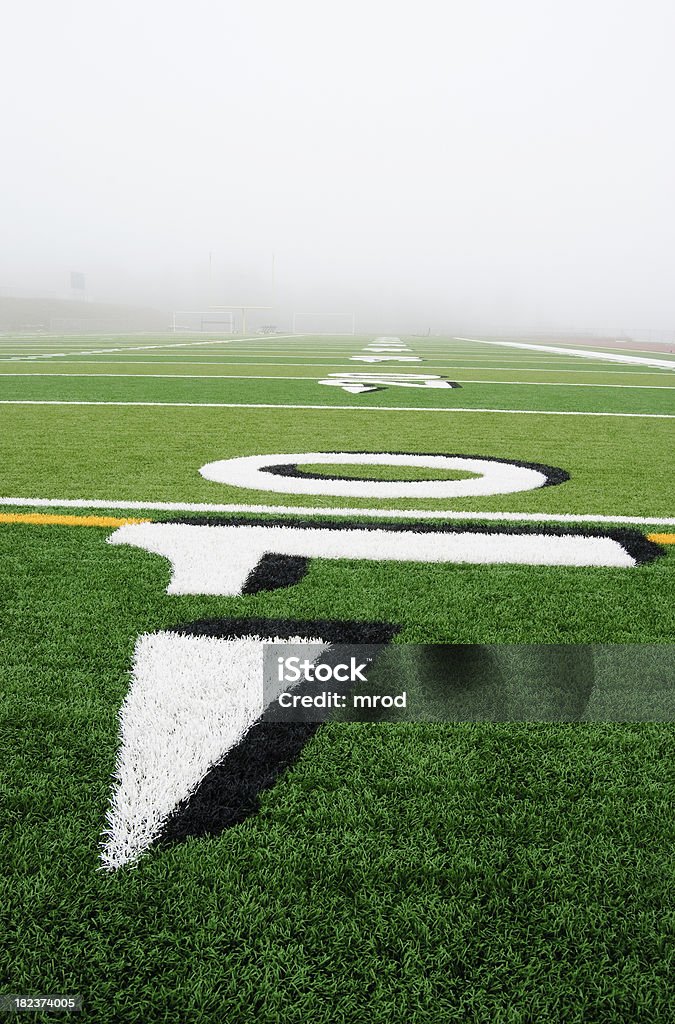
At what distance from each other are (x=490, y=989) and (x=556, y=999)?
8cm

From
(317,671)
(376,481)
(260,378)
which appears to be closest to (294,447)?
(376,481)

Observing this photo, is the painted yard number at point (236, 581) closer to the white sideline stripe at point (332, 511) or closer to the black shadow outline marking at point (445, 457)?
the black shadow outline marking at point (445, 457)

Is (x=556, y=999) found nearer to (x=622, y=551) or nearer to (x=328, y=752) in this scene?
(x=328, y=752)

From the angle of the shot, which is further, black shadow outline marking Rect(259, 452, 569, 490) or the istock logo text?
black shadow outline marking Rect(259, 452, 569, 490)

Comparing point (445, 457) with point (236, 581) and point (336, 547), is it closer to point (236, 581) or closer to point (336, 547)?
point (336, 547)

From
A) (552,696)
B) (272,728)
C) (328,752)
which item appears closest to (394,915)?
(328,752)

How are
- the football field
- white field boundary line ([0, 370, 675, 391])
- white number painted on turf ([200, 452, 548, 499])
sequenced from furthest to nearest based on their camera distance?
white field boundary line ([0, 370, 675, 391]) < white number painted on turf ([200, 452, 548, 499]) < the football field

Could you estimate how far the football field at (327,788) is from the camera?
3.38 feet

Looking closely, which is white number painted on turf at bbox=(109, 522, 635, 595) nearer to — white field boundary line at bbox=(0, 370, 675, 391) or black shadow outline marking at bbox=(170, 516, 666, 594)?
black shadow outline marking at bbox=(170, 516, 666, 594)

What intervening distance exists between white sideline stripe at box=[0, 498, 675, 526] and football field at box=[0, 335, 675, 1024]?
0.03m

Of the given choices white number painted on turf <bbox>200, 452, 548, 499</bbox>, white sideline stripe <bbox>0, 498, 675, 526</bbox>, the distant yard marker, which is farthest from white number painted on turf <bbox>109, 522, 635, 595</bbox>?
the distant yard marker

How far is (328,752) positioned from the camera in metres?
1.51

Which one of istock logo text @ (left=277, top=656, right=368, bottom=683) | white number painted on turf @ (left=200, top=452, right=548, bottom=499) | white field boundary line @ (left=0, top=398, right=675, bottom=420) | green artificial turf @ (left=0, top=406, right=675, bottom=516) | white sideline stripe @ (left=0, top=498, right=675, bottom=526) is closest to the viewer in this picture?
istock logo text @ (left=277, top=656, right=368, bottom=683)

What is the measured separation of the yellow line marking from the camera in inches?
123
